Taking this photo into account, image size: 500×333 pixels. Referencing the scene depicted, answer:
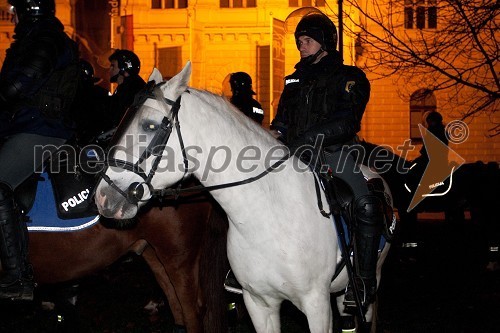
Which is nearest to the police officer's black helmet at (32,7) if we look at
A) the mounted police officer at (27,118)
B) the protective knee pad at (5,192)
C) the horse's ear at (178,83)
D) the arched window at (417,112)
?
the mounted police officer at (27,118)

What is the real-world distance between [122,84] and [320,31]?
3.47 m

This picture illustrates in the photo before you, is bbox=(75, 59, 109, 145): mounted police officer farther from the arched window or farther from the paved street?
the arched window

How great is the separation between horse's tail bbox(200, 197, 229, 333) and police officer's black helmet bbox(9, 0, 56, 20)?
244 cm

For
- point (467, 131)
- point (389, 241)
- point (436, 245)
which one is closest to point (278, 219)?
point (389, 241)

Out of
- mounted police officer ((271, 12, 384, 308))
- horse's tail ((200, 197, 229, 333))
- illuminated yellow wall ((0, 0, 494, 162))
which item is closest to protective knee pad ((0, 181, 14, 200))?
horse's tail ((200, 197, 229, 333))

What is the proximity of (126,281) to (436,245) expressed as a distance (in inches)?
267

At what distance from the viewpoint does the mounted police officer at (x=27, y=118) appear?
19.5 feet

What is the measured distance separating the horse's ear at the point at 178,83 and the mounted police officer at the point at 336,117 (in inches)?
50.2

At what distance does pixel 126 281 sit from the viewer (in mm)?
12547

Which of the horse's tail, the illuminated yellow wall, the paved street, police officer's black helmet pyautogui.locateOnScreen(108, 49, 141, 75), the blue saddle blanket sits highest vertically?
the illuminated yellow wall

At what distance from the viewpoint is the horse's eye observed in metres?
4.70

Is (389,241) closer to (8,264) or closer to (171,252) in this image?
(171,252)

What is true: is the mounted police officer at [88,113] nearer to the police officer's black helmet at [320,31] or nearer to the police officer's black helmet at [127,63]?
the police officer's black helmet at [127,63]

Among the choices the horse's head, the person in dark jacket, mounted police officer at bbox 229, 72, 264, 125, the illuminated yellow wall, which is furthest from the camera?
the illuminated yellow wall
